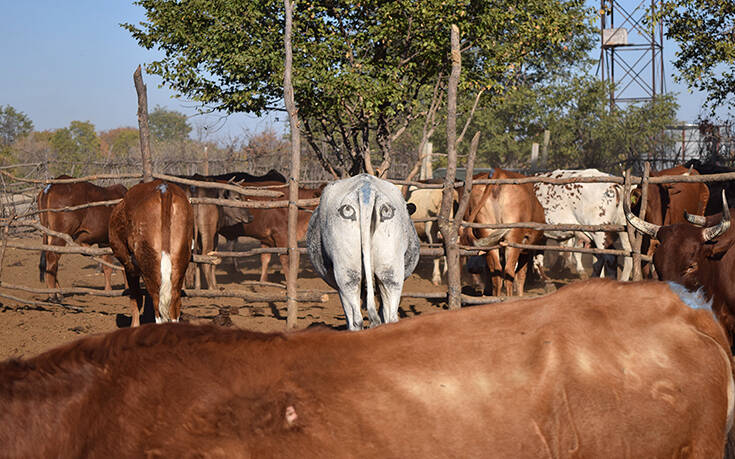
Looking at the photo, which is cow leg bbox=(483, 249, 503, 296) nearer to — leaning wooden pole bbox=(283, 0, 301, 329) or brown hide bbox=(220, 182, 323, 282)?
leaning wooden pole bbox=(283, 0, 301, 329)

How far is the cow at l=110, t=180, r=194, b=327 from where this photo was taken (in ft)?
18.3

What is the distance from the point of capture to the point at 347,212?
4.84 meters

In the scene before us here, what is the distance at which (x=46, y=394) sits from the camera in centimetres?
163

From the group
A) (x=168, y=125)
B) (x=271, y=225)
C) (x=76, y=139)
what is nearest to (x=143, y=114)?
(x=271, y=225)

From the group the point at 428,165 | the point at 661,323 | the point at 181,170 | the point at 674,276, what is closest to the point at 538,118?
the point at 428,165

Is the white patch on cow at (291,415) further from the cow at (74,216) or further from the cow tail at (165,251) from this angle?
the cow at (74,216)

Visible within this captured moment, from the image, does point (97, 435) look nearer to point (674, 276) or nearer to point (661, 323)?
point (661, 323)

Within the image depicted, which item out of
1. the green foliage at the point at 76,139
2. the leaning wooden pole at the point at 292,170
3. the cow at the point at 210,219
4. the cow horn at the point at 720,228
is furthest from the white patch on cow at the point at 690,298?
the green foliage at the point at 76,139

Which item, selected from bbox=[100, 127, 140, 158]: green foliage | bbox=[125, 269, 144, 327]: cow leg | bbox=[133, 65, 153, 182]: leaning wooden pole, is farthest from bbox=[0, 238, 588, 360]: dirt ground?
bbox=[100, 127, 140, 158]: green foliage

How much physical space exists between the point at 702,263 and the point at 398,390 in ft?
13.9

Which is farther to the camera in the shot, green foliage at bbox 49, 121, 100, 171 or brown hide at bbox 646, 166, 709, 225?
green foliage at bbox 49, 121, 100, 171

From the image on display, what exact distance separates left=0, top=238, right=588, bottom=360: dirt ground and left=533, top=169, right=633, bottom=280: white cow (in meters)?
1.21

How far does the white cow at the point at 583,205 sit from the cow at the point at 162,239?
6.16 metres

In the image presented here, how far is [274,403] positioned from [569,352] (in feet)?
2.62
